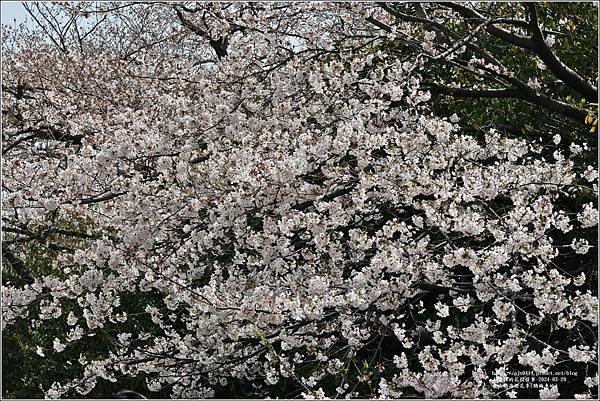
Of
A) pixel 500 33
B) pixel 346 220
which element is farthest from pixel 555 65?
pixel 346 220

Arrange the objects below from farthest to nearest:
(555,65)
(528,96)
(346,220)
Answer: (528,96) < (555,65) < (346,220)

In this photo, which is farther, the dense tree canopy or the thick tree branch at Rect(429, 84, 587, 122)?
the thick tree branch at Rect(429, 84, 587, 122)

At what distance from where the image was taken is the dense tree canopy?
3.28m

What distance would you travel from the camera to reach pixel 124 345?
165 inches

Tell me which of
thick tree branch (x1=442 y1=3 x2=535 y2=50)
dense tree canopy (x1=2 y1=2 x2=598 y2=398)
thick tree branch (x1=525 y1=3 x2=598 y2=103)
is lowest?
dense tree canopy (x1=2 y1=2 x2=598 y2=398)

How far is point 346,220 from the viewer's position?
3.50 m

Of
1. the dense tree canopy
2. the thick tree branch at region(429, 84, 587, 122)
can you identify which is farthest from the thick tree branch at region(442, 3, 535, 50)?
the thick tree branch at region(429, 84, 587, 122)

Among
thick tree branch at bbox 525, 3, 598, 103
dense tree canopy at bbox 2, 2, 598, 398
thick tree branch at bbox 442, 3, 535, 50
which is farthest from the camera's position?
thick tree branch at bbox 442, 3, 535, 50

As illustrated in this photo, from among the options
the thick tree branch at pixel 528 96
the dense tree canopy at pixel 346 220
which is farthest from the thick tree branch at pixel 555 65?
the thick tree branch at pixel 528 96

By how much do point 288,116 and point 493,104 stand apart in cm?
137

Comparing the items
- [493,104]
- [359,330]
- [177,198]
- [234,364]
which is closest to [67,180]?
[177,198]

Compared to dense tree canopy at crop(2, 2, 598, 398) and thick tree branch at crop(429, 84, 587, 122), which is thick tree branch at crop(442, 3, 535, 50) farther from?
thick tree branch at crop(429, 84, 587, 122)

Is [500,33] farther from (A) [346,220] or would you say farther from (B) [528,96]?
(A) [346,220]

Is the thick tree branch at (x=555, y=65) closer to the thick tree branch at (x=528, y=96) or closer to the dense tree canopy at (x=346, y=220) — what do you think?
the dense tree canopy at (x=346, y=220)
